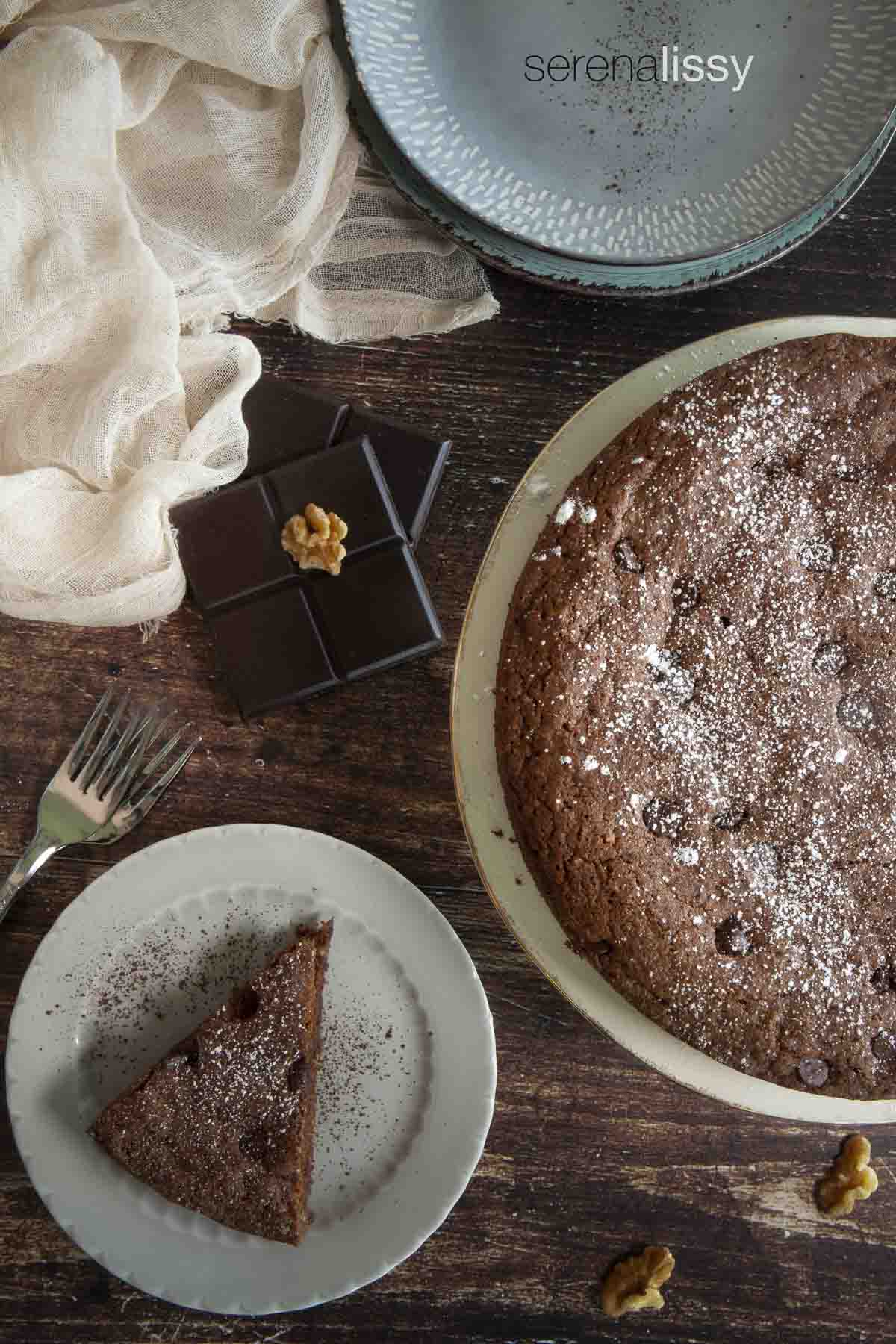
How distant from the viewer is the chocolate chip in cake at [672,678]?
4.72 feet

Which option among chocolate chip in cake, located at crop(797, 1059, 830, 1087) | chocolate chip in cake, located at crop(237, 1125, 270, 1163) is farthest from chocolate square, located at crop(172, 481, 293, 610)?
chocolate chip in cake, located at crop(797, 1059, 830, 1087)

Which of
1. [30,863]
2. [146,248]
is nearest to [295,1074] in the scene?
[30,863]

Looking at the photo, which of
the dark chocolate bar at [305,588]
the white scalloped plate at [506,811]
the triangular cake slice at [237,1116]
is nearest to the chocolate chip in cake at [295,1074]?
the triangular cake slice at [237,1116]

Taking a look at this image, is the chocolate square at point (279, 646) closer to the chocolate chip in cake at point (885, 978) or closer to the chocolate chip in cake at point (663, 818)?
the chocolate chip in cake at point (663, 818)

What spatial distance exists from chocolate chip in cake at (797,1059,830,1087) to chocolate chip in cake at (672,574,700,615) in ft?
2.18

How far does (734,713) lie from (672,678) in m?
0.10

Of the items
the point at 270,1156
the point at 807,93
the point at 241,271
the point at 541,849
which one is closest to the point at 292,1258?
the point at 270,1156

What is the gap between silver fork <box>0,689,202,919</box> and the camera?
170 centimetres

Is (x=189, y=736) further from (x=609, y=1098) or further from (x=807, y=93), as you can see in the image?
(x=807, y=93)

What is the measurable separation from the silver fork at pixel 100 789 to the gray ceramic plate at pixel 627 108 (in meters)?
1.04

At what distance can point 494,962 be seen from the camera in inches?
69.6

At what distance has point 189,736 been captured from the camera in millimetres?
1759

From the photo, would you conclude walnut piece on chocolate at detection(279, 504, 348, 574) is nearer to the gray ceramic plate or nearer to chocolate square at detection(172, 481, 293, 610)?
chocolate square at detection(172, 481, 293, 610)

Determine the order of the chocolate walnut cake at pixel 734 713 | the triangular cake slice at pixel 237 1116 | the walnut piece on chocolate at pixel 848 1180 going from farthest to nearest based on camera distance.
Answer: the walnut piece on chocolate at pixel 848 1180, the triangular cake slice at pixel 237 1116, the chocolate walnut cake at pixel 734 713
